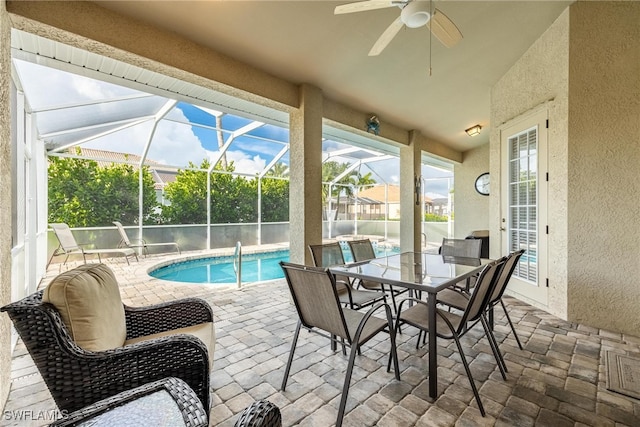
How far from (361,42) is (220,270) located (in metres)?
6.25

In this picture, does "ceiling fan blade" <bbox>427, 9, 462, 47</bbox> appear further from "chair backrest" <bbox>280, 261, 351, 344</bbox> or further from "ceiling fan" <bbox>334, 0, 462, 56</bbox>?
"chair backrest" <bbox>280, 261, 351, 344</bbox>

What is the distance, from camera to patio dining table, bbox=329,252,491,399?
1903 mm

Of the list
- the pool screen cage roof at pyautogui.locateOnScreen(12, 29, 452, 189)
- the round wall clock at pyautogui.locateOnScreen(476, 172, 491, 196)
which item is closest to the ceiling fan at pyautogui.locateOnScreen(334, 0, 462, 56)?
the pool screen cage roof at pyautogui.locateOnScreen(12, 29, 452, 189)

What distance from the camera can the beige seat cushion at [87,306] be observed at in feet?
4.24

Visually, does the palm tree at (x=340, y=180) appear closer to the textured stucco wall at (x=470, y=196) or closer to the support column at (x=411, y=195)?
the textured stucco wall at (x=470, y=196)

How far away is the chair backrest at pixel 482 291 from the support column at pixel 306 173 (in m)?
2.33

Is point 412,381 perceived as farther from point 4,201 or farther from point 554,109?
point 554,109

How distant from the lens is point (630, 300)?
115 inches

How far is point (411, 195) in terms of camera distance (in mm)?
6508

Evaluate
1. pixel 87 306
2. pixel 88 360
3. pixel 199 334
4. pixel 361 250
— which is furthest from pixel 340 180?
pixel 88 360

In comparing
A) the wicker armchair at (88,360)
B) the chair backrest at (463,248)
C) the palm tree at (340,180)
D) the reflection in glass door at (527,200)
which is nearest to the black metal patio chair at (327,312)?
the wicker armchair at (88,360)

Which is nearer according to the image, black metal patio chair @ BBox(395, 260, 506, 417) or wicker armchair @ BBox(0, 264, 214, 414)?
wicker armchair @ BBox(0, 264, 214, 414)

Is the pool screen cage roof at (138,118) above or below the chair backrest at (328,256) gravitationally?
above

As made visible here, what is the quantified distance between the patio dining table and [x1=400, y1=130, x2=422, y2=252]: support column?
3.18 metres
